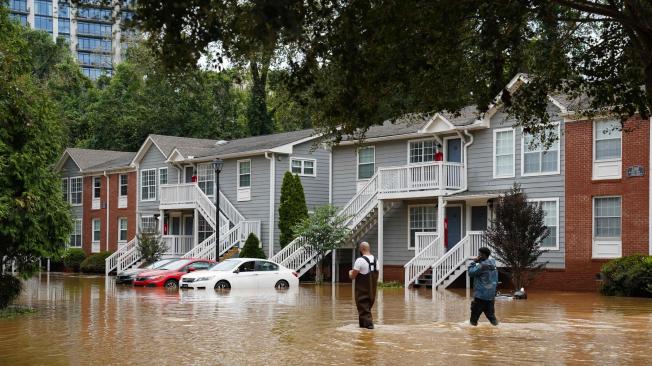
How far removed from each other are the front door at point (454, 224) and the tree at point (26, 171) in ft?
57.3

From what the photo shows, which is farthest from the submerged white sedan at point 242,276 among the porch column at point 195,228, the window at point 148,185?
the window at point 148,185

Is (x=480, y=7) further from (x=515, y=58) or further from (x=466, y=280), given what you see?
(x=466, y=280)

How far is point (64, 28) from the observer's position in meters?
159

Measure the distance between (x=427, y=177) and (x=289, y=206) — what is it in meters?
8.15

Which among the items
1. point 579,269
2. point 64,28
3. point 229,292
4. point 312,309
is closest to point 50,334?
point 312,309

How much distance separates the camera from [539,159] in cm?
3247

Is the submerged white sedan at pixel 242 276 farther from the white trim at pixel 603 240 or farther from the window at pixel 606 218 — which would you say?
the window at pixel 606 218

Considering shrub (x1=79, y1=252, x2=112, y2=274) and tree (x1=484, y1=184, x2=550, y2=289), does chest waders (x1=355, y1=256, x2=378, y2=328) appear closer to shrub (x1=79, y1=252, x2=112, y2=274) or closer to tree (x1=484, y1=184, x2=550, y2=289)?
tree (x1=484, y1=184, x2=550, y2=289)

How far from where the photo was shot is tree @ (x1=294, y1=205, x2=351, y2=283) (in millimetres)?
36938

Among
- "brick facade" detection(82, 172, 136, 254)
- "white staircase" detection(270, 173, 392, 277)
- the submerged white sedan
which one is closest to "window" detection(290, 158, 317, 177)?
"white staircase" detection(270, 173, 392, 277)

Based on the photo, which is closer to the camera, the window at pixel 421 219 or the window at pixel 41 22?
the window at pixel 421 219

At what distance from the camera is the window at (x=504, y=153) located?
33.5m

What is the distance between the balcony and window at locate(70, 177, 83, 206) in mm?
27912

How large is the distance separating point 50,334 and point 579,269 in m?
19.5
